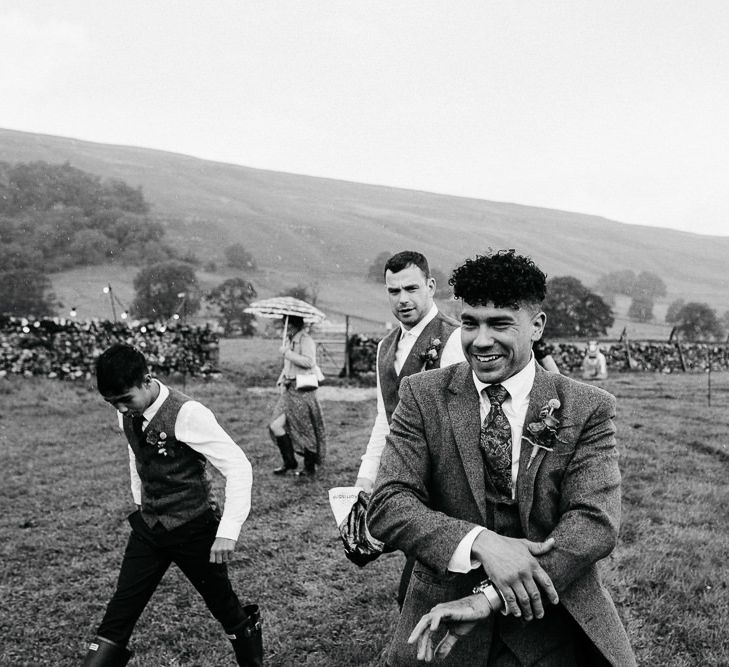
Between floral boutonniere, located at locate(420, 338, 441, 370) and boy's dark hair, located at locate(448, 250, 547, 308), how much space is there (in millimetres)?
1464

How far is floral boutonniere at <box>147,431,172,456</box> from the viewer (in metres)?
3.25

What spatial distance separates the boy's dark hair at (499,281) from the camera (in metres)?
2.03

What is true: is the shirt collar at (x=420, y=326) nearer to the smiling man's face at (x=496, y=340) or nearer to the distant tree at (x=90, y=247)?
the smiling man's face at (x=496, y=340)

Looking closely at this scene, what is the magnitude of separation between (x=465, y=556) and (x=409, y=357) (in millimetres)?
1906

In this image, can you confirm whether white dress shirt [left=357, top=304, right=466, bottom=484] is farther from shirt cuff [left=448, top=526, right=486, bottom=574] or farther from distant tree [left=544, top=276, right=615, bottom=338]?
distant tree [left=544, top=276, right=615, bottom=338]

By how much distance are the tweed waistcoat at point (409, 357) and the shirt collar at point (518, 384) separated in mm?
1443

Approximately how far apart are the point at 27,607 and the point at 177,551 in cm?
227

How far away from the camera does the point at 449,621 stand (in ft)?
5.59

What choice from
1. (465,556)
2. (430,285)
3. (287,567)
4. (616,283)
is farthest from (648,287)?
(465,556)

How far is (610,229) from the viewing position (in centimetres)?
11756

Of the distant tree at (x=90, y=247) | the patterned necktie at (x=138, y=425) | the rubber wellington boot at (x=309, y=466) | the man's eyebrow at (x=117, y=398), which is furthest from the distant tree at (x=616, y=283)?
the man's eyebrow at (x=117, y=398)

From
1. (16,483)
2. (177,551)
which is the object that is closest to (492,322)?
(177,551)

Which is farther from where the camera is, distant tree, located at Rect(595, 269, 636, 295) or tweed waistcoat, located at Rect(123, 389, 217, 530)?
distant tree, located at Rect(595, 269, 636, 295)

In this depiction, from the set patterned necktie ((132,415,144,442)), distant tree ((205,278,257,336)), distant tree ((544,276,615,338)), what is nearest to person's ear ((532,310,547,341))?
patterned necktie ((132,415,144,442))
